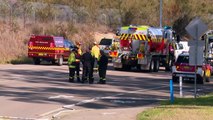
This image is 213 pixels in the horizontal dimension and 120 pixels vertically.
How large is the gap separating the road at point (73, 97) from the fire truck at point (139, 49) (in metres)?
7.56

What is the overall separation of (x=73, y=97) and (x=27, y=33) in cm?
3047

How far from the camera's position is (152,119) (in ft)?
44.2

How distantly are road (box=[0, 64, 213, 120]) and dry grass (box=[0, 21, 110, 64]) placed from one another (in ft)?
49.2

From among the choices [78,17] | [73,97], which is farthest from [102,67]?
[78,17]

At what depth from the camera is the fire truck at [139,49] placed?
35344 millimetres

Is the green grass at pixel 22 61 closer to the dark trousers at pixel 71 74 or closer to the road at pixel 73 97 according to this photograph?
the road at pixel 73 97

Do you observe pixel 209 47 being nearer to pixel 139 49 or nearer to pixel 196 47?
pixel 139 49

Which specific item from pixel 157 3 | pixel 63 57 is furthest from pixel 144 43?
pixel 157 3

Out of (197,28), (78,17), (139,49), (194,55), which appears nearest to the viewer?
(194,55)

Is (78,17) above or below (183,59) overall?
above

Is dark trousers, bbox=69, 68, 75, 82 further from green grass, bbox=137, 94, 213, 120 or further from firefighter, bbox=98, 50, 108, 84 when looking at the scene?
green grass, bbox=137, 94, 213, 120

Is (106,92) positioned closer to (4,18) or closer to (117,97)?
(117,97)

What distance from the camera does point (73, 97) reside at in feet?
64.3

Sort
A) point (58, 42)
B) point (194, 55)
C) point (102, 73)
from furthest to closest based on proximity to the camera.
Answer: point (58, 42)
point (102, 73)
point (194, 55)
